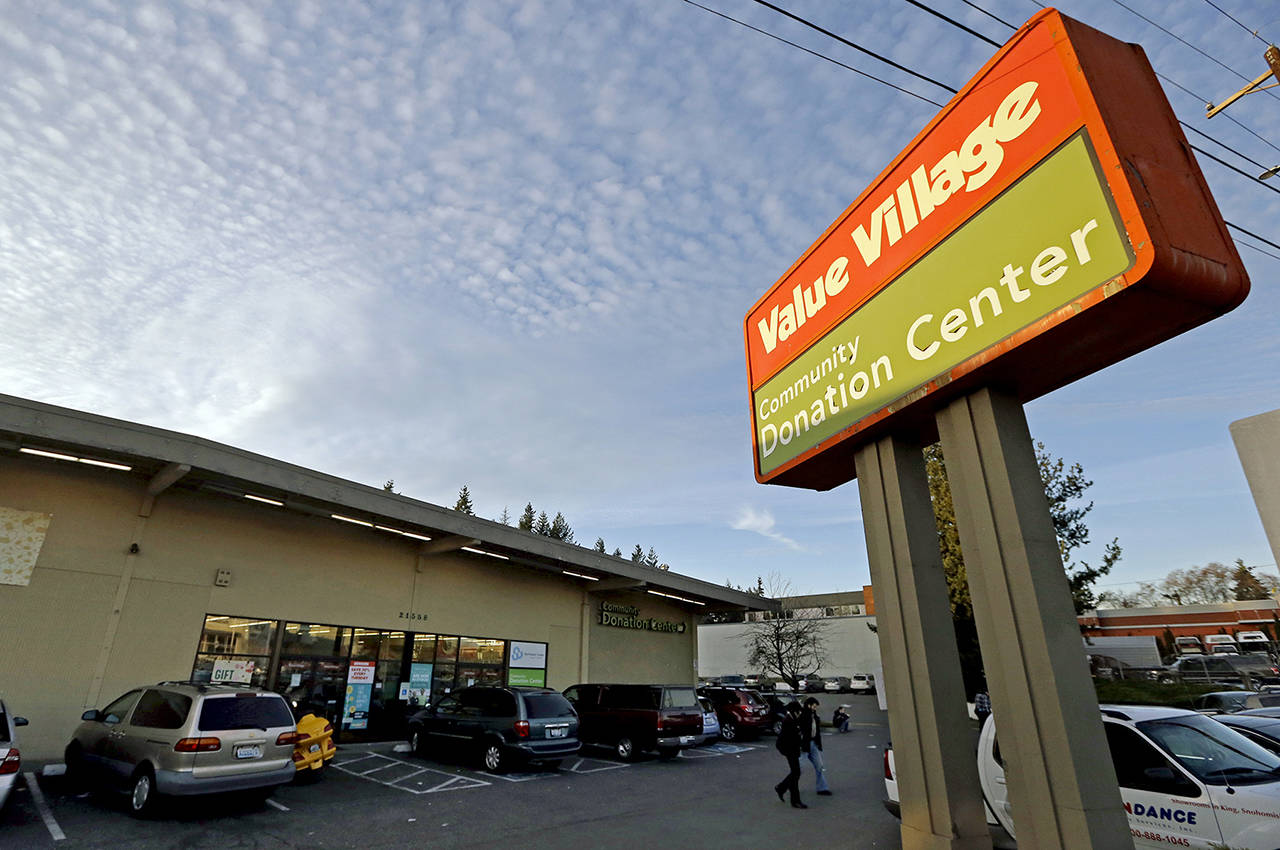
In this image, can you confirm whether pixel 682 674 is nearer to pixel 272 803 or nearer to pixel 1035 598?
pixel 272 803

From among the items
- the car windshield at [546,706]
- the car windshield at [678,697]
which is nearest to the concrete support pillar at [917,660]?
the car windshield at [546,706]

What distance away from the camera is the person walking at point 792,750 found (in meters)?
10.1

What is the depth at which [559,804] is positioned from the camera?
32.9 ft

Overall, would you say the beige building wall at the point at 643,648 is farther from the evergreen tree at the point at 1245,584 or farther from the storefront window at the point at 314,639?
the evergreen tree at the point at 1245,584

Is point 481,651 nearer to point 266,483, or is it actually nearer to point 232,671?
point 232,671

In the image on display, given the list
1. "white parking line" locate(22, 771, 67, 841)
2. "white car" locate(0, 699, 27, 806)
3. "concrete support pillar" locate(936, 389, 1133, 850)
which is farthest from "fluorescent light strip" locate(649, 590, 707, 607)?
"concrete support pillar" locate(936, 389, 1133, 850)

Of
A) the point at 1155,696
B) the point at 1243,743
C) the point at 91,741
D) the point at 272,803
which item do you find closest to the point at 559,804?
the point at 272,803

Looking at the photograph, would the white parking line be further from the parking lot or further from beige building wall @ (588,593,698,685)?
beige building wall @ (588,593,698,685)

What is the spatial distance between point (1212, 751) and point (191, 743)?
37.6 ft

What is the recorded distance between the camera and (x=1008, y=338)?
396 cm

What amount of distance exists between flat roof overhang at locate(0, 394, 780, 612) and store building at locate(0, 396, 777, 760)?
0.04 metres

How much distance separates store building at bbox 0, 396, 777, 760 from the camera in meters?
11.8

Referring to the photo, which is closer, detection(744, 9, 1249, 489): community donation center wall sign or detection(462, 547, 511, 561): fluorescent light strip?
detection(744, 9, 1249, 489): community donation center wall sign

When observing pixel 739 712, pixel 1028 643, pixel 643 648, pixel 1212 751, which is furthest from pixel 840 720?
pixel 1028 643
